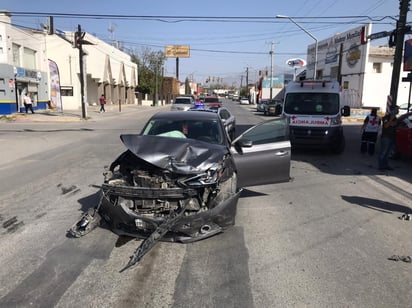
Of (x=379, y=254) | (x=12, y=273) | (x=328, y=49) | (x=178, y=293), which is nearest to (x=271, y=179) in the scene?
(x=379, y=254)

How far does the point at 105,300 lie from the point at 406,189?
22.7ft

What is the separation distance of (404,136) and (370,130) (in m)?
1.50

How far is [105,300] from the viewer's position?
3354 millimetres

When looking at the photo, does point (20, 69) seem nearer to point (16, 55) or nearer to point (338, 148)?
point (16, 55)

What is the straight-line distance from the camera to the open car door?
601 centimetres

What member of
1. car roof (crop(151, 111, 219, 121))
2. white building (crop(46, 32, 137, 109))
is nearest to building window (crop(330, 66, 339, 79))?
white building (crop(46, 32, 137, 109))

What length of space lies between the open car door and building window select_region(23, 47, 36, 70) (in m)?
30.5

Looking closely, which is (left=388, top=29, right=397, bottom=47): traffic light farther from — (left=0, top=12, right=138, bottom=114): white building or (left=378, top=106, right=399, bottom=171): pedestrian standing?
(left=0, top=12, right=138, bottom=114): white building

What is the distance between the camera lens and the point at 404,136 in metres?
10.8

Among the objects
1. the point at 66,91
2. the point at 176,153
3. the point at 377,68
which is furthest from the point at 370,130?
the point at 66,91

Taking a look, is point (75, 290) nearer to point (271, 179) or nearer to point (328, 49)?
point (271, 179)

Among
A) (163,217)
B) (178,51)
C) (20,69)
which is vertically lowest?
(163,217)

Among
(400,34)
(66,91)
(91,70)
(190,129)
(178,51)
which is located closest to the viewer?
(190,129)

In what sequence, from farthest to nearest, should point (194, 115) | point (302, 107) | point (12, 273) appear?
1. point (302, 107)
2. point (194, 115)
3. point (12, 273)
